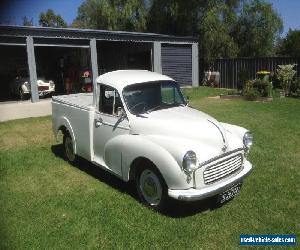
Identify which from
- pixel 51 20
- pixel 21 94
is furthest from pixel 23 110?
pixel 51 20

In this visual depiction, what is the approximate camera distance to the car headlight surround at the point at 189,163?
4.93 metres

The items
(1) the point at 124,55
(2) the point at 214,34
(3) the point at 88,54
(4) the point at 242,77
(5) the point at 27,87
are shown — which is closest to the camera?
(5) the point at 27,87

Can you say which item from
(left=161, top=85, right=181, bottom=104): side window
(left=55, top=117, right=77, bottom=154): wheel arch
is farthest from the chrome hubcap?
(left=55, top=117, right=77, bottom=154): wheel arch

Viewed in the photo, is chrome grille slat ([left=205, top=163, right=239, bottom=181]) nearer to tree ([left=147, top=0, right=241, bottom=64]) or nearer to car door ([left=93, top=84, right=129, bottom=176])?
car door ([left=93, top=84, right=129, bottom=176])

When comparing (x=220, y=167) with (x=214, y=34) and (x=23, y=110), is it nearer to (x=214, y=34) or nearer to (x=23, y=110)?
(x=23, y=110)

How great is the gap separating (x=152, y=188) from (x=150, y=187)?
4 cm

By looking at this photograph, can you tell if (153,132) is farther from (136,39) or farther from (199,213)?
(136,39)

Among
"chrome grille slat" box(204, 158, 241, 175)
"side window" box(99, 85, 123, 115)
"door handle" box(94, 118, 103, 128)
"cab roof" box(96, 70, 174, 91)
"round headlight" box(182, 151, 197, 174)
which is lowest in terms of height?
"chrome grille slat" box(204, 158, 241, 175)

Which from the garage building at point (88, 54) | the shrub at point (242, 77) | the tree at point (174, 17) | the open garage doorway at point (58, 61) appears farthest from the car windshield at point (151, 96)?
the tree at point (174, 17)

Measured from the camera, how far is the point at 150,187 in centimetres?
556

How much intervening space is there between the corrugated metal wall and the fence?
2.08 meters

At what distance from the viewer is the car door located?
610 cm

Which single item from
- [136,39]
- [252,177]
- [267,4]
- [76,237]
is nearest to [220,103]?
[136,39]

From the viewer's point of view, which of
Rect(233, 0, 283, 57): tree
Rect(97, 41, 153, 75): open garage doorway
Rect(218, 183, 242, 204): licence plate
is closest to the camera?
Rect(218, 183, 242, 204): licence plate
